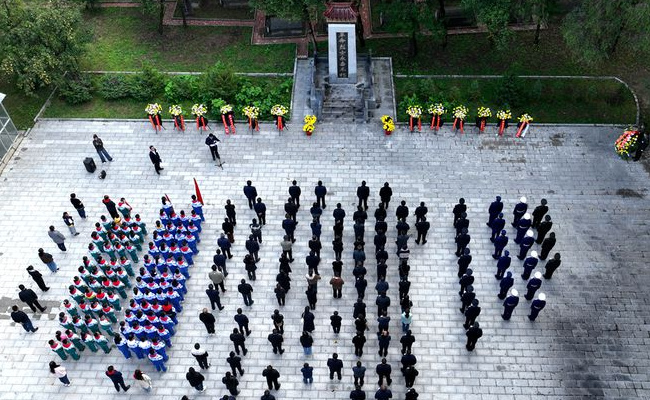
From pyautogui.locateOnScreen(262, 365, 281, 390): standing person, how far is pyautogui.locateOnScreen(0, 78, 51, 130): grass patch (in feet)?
50.3

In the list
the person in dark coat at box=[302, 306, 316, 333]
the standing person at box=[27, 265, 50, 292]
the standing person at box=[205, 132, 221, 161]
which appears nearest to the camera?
the person in dark coat at box=[302, 306, 316, 333]

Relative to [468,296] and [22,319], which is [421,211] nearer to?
[468,296]

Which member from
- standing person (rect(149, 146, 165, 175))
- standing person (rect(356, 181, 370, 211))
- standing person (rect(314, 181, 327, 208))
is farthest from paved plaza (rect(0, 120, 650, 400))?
standing person (rect(314, 181, 327, 208))

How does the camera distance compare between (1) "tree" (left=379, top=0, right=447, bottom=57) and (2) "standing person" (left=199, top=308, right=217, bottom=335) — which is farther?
(1) "tree" (left=379, top=0, right=447, bottom=57)

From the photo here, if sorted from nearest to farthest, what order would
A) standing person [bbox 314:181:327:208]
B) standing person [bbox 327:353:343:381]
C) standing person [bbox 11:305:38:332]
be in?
standing person [bbox 327:353:343:381]
standing person [bbox 11:305:38:332]
standing person [bbox 314:181:327:208]

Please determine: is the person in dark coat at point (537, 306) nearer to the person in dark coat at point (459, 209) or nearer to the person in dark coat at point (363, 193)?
the person in dark coat at point (459, 209)

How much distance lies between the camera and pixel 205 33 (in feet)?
91.2

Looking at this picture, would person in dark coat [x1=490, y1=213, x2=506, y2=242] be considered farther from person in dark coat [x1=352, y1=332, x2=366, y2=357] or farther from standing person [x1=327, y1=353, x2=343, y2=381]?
standing person [x1=327, y1=353, x2=343, y2=381]

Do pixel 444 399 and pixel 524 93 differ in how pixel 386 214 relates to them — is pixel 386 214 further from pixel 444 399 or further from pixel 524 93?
pixel 524 93

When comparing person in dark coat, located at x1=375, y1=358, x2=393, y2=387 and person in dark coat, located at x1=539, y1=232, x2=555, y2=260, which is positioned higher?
person in dark coat, located at x1=539, y1=232, x2=555, y2=260

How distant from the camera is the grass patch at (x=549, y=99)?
23.2 metres

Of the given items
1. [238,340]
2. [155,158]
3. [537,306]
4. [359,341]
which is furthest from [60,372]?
[537,306]

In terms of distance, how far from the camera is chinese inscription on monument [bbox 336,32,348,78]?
23.0 meters

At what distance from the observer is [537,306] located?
1642cm
